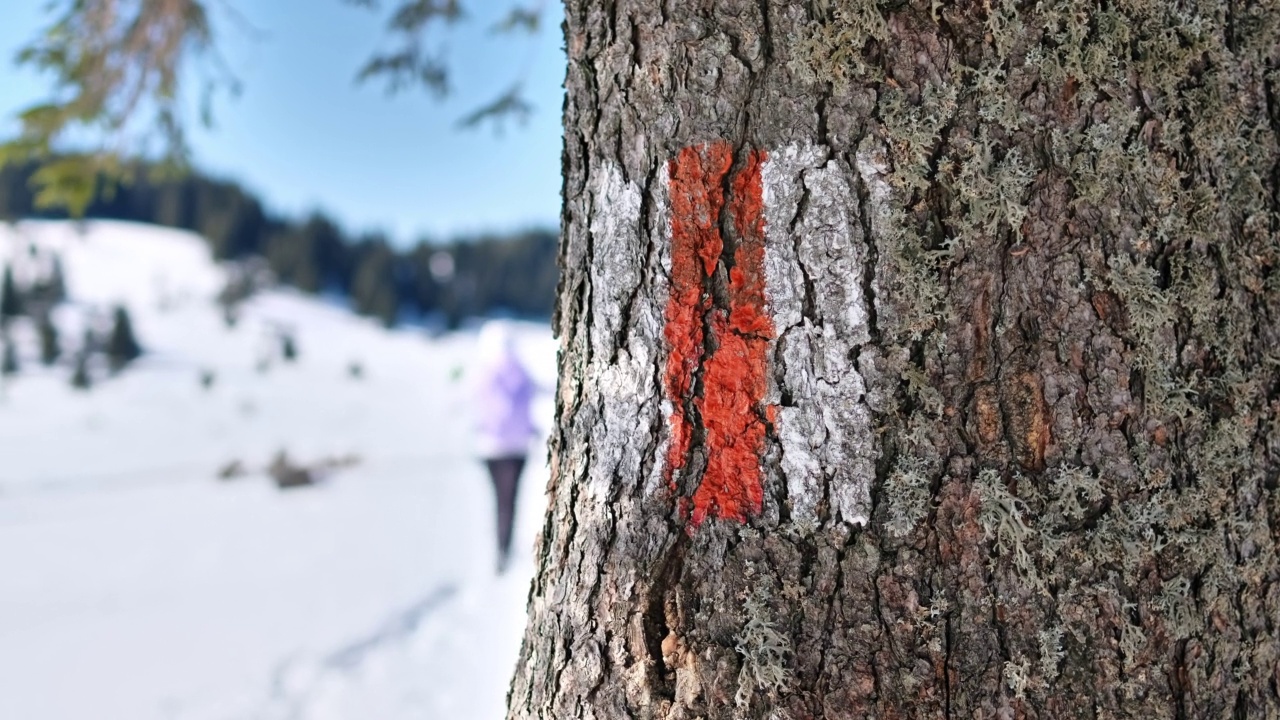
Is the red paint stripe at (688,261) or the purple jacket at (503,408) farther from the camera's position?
the purple jacket at (503,408)

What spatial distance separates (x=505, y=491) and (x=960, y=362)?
4.19 m

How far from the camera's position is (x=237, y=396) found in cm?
1174

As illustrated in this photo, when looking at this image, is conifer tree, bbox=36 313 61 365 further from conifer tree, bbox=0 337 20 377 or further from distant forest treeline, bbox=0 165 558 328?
distant forest treeline, bbox=0 165 558 328

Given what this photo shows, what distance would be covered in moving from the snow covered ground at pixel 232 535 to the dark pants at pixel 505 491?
20 cm

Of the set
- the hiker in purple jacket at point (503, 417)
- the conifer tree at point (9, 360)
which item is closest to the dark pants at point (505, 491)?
the hiker in purple jacket at point (503, 417)

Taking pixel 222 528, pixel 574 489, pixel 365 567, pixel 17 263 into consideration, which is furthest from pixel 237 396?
pixel 574 489

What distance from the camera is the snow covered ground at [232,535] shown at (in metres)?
3.61

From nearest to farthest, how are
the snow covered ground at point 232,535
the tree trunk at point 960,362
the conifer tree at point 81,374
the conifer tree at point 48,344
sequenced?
the tree trunk at point 960,362, the snow covered ground at point 232,535, the conifer tree at point 81,374, the conifer tree at point 48,344

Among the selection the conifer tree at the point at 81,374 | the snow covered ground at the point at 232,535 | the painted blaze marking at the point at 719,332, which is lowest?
the snow covered ground at the point at 232,535

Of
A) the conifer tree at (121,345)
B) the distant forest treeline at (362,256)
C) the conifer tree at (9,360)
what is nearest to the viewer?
the conifer tree at (9,360)

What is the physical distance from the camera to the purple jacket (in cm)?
478

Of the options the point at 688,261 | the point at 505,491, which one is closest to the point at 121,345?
the point at 505,491

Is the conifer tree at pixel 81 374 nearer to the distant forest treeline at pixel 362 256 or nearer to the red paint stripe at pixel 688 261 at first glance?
the distant forest treeline at pixel 362 256

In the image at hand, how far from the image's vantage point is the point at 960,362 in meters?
0.91
